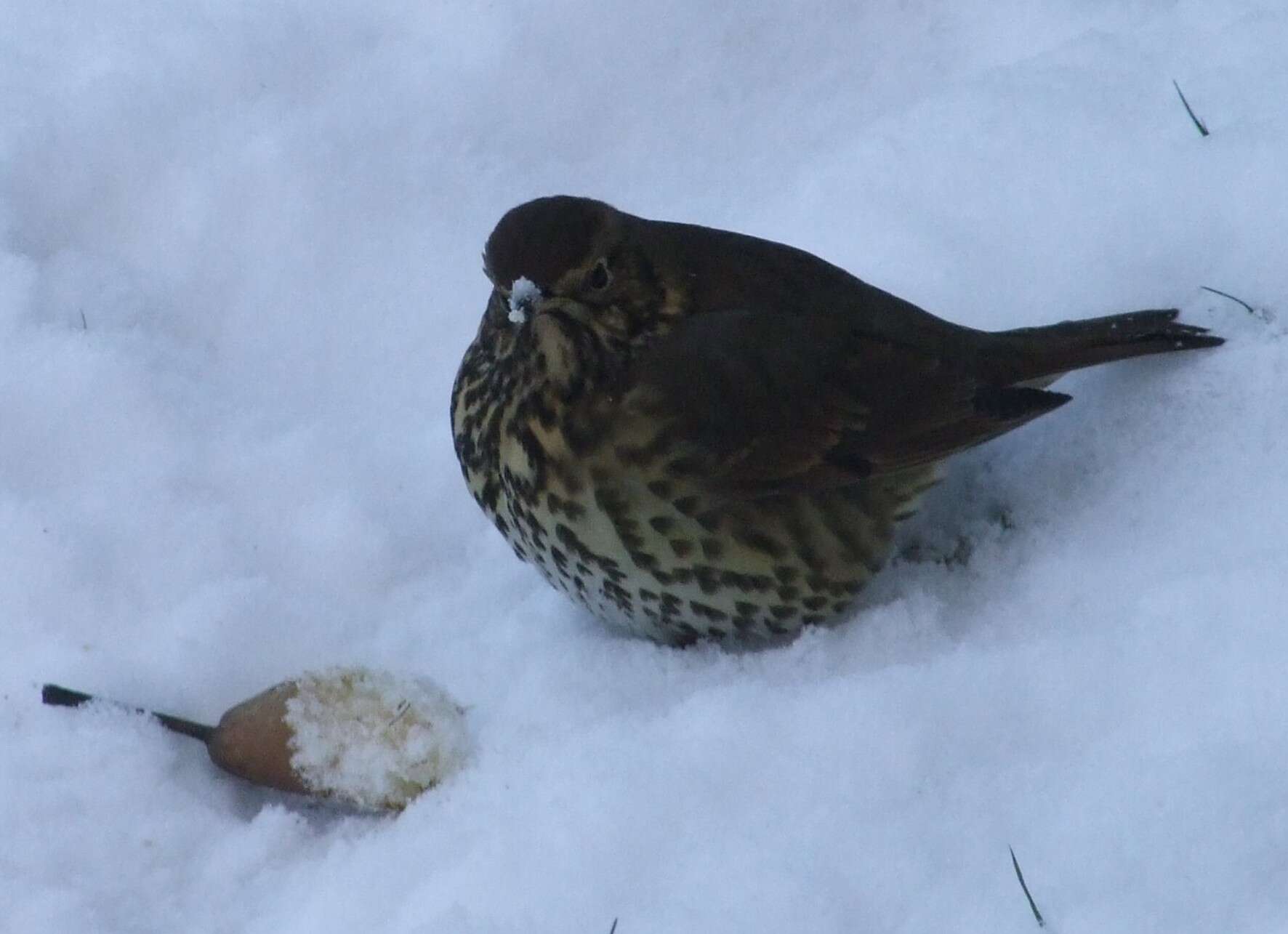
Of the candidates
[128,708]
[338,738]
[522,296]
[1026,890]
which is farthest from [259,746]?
[1026,890]

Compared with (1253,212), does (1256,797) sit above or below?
below

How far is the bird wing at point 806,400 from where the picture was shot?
2.60 meters

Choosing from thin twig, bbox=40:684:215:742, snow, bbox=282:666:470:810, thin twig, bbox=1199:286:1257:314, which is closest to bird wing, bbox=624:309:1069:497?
thin twig, bbox=1199:286:1257:314

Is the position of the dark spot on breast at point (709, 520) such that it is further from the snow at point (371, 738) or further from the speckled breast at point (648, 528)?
the snow at point (371, 738)

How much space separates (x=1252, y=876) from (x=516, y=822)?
0.95 meters

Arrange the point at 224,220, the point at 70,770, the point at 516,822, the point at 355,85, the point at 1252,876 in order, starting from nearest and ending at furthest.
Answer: the point at 1252,876 → the point at 516,822 → the point at 70,770 → the point at 224,220 → the point at 355,85

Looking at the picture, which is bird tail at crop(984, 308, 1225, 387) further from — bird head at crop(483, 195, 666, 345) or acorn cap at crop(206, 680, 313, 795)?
acorn cap at crop(206, 680, 313, 795)

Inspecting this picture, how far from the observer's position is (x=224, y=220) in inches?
143

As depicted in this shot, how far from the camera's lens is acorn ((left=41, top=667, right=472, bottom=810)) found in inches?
95.5

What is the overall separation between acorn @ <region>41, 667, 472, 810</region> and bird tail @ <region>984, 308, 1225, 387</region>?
1155 mm

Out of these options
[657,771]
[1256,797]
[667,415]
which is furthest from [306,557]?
[1256,797]

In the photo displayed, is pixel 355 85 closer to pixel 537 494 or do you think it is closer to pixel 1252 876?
pixel 537 494

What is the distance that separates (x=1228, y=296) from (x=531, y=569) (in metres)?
1.33

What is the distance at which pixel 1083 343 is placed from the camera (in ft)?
9.27
